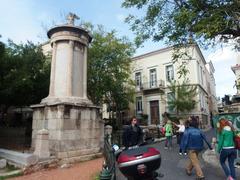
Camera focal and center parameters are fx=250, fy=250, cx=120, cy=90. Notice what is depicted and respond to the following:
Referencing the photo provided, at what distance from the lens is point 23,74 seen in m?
16.1

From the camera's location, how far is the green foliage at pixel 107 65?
2400cm

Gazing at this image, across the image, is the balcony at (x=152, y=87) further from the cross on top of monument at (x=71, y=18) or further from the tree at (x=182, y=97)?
the cross on top of monument at (x=71, y=18)

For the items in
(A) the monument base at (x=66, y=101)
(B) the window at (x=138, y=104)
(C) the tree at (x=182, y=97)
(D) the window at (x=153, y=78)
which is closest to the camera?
(A) the monument base at (x=66, y=101)

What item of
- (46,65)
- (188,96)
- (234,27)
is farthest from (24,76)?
(188,96)

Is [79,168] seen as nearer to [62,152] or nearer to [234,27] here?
[62,152]

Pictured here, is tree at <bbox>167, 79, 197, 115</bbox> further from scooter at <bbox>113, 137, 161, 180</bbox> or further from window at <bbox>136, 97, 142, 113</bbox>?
scooter at <bbox>113, 137, 161, 180</bbox>

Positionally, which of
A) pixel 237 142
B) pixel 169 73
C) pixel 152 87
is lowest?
pixel 237 142

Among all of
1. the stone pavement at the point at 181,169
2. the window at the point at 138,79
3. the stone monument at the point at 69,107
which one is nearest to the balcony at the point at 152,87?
the window at the point at 138,79

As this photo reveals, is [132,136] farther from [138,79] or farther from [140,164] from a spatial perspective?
[138,79]

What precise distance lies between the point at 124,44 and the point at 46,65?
8.73 meters

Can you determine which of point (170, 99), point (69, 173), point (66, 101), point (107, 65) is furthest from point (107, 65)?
point (69, 173)

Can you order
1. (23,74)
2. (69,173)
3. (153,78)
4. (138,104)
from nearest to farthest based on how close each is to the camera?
(69,173), (23,74), (153,78), (138,104)

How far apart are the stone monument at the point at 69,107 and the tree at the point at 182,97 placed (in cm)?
1773

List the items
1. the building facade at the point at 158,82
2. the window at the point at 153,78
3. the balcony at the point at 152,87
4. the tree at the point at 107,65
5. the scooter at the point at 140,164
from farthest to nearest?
the window at the point at 153,78
the balcony at the point at 152,87
the building facade at the point at 158,82
the tree at the point at 107,65
the scooter at the point at 140,164
